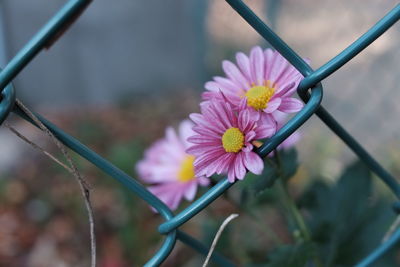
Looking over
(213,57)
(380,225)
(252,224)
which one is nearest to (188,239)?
(380,225)

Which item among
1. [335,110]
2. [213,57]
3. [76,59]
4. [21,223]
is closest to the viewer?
[21,223]

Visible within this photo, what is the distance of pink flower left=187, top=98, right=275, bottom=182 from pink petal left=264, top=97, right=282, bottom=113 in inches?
0.4

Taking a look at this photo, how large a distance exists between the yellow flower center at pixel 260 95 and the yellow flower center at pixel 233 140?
28 millimetres

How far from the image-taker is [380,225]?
0.61 meters

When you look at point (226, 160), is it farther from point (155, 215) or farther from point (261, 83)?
point (155, 215)

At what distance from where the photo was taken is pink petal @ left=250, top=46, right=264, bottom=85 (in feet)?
1.18

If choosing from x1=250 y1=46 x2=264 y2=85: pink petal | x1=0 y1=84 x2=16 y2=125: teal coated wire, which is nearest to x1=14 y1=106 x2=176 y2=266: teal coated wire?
x1=0 y1=84 x2=16 y2=125: teal coated wire

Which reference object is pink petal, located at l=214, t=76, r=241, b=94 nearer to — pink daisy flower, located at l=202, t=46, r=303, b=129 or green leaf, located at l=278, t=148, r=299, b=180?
pink daisy flower, located at l=202, t=46, r=303, b=129

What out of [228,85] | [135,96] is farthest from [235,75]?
[135,96]

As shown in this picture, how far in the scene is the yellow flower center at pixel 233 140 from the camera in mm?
323

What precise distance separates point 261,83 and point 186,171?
21cm

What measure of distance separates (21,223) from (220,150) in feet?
4.89

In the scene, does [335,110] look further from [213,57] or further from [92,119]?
[92,119]

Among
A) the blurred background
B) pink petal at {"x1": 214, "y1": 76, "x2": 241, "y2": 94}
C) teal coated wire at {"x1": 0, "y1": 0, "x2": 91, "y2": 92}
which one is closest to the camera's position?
teal coated wire at {"x1": 0, "y1": 0, "x2": 91, "y2": 92}
